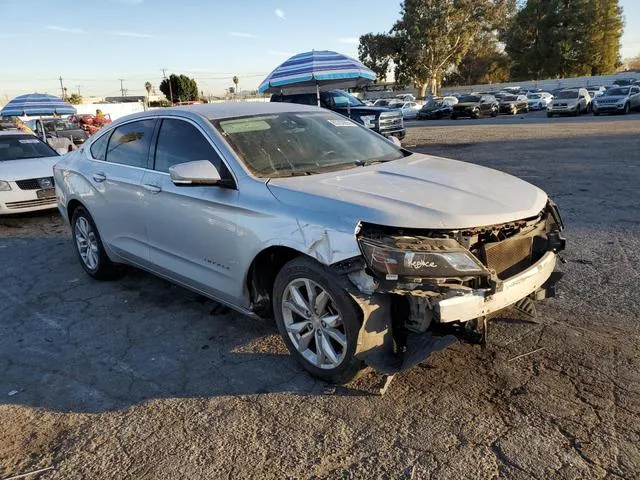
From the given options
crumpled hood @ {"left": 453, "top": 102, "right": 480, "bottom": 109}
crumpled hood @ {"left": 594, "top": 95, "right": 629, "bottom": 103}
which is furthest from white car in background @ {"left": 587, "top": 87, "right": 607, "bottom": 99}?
crumpled hood @ {"left": 453, "top": 102, "right": 480, "bottom": 109}

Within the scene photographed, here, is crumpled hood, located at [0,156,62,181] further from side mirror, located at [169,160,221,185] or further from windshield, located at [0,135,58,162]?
side mirror, located at [169,160,221,185]

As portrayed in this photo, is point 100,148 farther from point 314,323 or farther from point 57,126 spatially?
point 57,126

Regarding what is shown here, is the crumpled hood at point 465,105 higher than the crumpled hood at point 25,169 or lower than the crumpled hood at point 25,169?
higher

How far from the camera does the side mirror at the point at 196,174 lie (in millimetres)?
3467

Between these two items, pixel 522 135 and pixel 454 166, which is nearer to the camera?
pixel 454 166

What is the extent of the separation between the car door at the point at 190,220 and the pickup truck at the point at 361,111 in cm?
1278

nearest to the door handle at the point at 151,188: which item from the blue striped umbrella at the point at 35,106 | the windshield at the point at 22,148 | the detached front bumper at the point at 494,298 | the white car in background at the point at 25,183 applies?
the detached front bumper at the point at 494,298

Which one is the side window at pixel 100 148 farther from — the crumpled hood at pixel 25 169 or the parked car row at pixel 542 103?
the parked car row at pixel 542 103

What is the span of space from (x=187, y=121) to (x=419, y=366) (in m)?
2.53

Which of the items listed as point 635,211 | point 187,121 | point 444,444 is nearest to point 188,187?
point 187,121

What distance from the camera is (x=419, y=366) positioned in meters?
3.41

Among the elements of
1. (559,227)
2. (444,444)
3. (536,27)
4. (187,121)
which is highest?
Answer: (536,27)

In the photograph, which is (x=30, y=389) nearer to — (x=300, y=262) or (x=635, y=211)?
(x=300, y=262)

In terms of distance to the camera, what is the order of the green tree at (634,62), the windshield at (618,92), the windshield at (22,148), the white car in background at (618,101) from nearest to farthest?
the windshield at (22,148)
the white car in background at (618,101)
the windshield at (618,92)
the green tree at (634,62)
